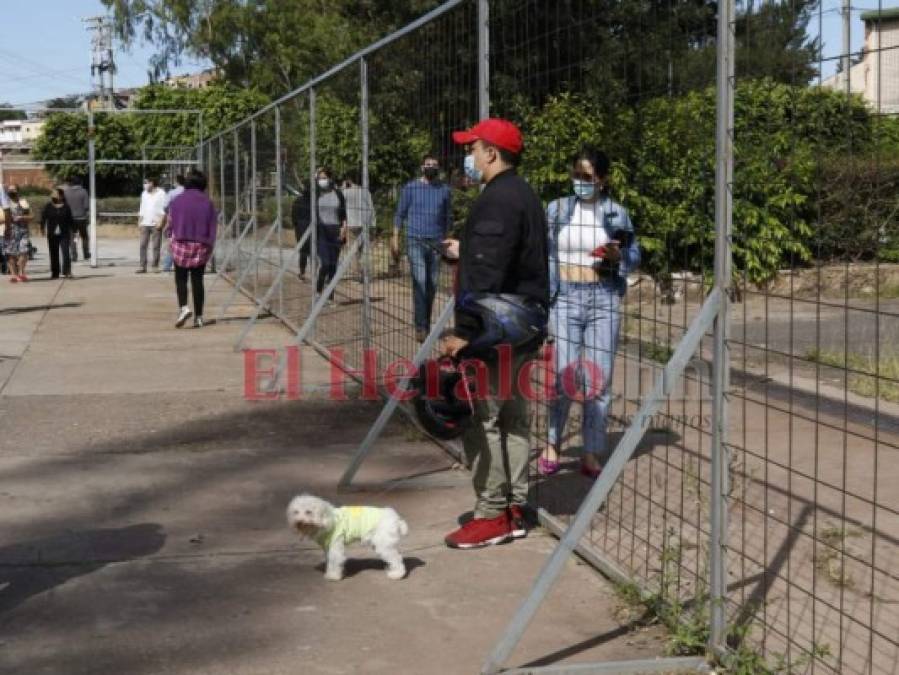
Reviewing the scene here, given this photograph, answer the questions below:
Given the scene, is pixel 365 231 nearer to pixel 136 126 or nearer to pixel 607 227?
pixel 607 227

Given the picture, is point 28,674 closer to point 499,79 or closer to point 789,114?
point 789,114

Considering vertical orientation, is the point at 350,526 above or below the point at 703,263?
below

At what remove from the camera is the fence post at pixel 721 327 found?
169 inches

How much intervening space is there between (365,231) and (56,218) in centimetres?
1524

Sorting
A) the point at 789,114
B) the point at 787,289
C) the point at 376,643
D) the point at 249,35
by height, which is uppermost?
the point at 249,35

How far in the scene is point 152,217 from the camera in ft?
84.0

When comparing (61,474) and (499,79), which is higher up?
(499,79)

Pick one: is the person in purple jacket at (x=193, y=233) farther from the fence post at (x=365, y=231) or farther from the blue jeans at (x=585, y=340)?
the blue jeans at (x=585, y=340)

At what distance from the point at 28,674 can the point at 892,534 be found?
370cm

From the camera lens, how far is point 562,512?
260 inches

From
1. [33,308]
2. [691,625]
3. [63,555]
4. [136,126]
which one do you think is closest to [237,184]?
[33,308]

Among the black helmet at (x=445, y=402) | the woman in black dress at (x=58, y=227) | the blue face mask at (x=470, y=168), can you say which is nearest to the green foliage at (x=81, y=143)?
the woman in black dress at (x=58, y=227)

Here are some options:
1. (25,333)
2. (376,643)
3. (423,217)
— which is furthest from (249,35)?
(376,643)

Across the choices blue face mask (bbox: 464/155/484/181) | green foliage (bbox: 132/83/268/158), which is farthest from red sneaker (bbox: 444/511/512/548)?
green foliage (bbox: 132/83/268/158)
